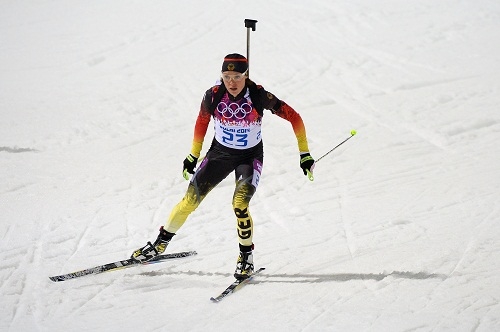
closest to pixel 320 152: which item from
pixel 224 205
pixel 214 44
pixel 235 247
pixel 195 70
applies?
pixel 224 205

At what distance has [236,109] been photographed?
634cm

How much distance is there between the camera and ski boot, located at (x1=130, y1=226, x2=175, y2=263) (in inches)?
268

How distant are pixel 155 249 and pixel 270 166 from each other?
3.88m

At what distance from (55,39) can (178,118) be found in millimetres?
5692

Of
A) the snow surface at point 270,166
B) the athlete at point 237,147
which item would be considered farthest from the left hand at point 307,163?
the snow surface at point 270,166

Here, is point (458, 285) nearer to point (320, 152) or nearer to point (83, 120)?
point (320, 152)

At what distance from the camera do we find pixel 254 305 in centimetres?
624

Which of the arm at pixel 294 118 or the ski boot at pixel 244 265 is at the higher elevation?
the arm at pixel 294 118

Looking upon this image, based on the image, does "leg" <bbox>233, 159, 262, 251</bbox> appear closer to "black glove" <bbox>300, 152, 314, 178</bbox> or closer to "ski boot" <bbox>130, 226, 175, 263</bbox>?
"black glove" <bbox>300, 152, 314, 178</bbox>

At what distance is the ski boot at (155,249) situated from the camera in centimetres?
680

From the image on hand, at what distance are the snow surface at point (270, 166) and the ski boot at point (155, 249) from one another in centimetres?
24

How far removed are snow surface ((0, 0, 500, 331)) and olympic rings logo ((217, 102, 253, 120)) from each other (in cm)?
190

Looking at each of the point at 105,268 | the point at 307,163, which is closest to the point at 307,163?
the point at 307,163

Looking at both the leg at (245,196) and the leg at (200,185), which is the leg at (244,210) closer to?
the leg at (245,196)
